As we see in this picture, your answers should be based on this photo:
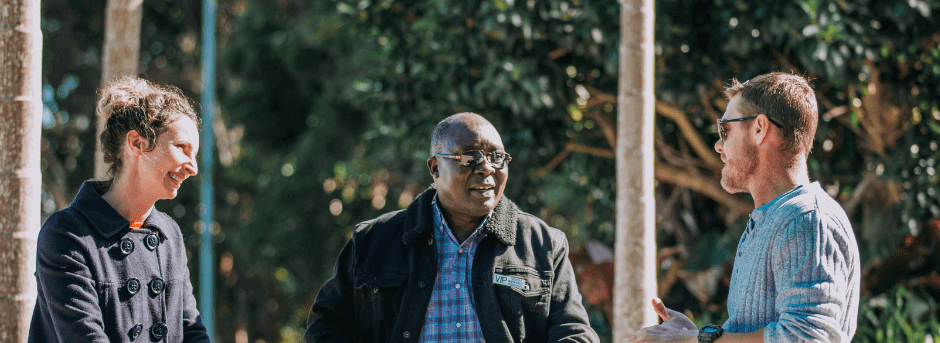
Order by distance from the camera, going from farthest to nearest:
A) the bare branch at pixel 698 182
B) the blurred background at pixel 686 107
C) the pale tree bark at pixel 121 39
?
the bare branch at pixel 698 182 → the blurred background at pixel 686 107 → the pale tree bark at pixel 121 39

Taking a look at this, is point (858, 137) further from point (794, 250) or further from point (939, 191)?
point (794, 250)

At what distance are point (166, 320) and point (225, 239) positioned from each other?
12.4 meters

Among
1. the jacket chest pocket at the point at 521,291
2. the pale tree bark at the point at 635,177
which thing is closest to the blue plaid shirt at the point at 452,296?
the jacket chest pocket at the point at 521,291

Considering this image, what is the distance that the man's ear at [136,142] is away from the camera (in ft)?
8.79

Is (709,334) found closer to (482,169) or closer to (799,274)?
(799,274)

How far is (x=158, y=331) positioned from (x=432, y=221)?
100cm

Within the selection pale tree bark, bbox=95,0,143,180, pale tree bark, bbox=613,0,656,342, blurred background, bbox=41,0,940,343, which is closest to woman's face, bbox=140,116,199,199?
pale tree bark, bbox=613,0,656,342

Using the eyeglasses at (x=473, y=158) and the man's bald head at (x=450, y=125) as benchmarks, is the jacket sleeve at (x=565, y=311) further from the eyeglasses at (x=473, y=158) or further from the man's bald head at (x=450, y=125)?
the man's bald head at (x=450, y=125)

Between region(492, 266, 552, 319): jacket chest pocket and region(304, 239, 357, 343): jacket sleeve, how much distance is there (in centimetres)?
52

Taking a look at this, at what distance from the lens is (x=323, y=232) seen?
12.6 meters

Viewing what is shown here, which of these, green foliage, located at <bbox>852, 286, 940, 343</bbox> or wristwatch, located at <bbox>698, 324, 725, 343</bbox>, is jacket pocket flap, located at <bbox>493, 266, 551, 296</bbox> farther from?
green foliage, located at <bbox>852, 286, 940, 343</bbox>

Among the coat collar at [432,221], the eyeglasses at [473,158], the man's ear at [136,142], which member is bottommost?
the coat collar at [432,221]

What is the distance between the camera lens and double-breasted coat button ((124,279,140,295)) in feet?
8.51

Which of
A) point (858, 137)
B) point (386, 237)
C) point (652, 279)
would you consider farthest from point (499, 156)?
point (858, 137)
